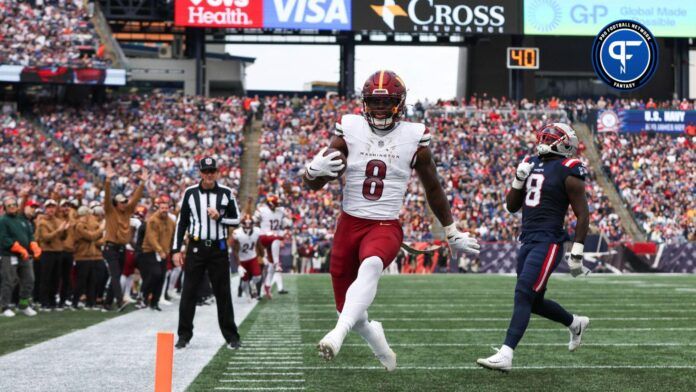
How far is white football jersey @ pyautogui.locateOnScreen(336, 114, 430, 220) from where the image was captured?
228 inches

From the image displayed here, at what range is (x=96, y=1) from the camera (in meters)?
39.4

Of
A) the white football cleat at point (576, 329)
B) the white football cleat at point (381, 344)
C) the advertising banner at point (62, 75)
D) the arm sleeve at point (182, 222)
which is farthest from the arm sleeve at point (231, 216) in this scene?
the advertising banner at point (62, 75)

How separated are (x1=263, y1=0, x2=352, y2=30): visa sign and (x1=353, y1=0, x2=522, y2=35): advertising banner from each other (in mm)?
499

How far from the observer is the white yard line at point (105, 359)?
6.48 metres

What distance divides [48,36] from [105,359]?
103ft

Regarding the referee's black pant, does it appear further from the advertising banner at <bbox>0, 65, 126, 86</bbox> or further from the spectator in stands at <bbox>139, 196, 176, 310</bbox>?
the advertising banner at <bbox>0, 65, 126, 86</bbox>

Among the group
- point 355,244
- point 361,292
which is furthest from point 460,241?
point 361,292

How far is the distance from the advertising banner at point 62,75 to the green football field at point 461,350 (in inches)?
880

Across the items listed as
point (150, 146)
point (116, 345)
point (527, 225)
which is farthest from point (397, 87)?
point (150, 146)

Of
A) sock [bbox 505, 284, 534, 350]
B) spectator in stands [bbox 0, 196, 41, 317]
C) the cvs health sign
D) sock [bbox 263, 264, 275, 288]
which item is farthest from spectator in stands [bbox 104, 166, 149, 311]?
the cvs health sign

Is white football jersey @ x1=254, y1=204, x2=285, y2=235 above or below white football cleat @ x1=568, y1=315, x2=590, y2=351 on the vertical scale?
above

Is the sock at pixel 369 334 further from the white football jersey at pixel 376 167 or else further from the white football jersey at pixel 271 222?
the white football jersey at pixel 271 222

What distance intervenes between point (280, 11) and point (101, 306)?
2570 cm

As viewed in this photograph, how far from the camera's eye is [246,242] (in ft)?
49.7
